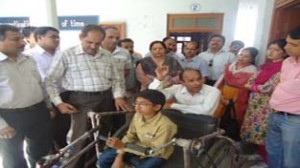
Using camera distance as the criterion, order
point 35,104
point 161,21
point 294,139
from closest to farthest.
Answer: point 294,139 < point 35,104 < point 161,21

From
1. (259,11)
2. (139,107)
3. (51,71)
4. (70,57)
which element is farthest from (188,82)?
(259,11)

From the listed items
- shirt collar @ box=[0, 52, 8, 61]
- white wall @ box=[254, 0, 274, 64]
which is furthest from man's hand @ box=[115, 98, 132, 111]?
white wall @ box=[254, 0, 274, 64]

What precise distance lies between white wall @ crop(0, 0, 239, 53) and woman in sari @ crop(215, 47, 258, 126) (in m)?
3.21

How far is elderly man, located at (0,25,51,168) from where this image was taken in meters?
1.56

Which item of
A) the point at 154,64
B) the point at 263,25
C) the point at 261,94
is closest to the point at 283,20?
the point at 263,25

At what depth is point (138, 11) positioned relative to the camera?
5961mm

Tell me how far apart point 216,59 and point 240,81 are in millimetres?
650

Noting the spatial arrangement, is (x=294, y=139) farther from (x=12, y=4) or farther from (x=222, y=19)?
(x=12, y=4)

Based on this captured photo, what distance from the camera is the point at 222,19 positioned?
5.52 m

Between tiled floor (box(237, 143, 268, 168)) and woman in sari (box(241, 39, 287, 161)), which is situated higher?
woman in sari (box(241, 39, 287, 161))

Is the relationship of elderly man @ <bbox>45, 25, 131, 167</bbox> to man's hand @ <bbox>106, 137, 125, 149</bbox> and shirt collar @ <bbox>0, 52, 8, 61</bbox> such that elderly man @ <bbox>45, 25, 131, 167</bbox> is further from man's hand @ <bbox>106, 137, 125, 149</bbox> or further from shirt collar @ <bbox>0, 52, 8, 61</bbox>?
man's hand @ <bbox>106, 137, 125, 149</bbox>

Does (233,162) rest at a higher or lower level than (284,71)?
lower

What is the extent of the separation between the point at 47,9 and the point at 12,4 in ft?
13.0

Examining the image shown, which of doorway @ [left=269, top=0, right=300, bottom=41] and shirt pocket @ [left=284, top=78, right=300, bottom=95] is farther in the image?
doorway @ [left=269, top=0, right=300, bottom=41]
